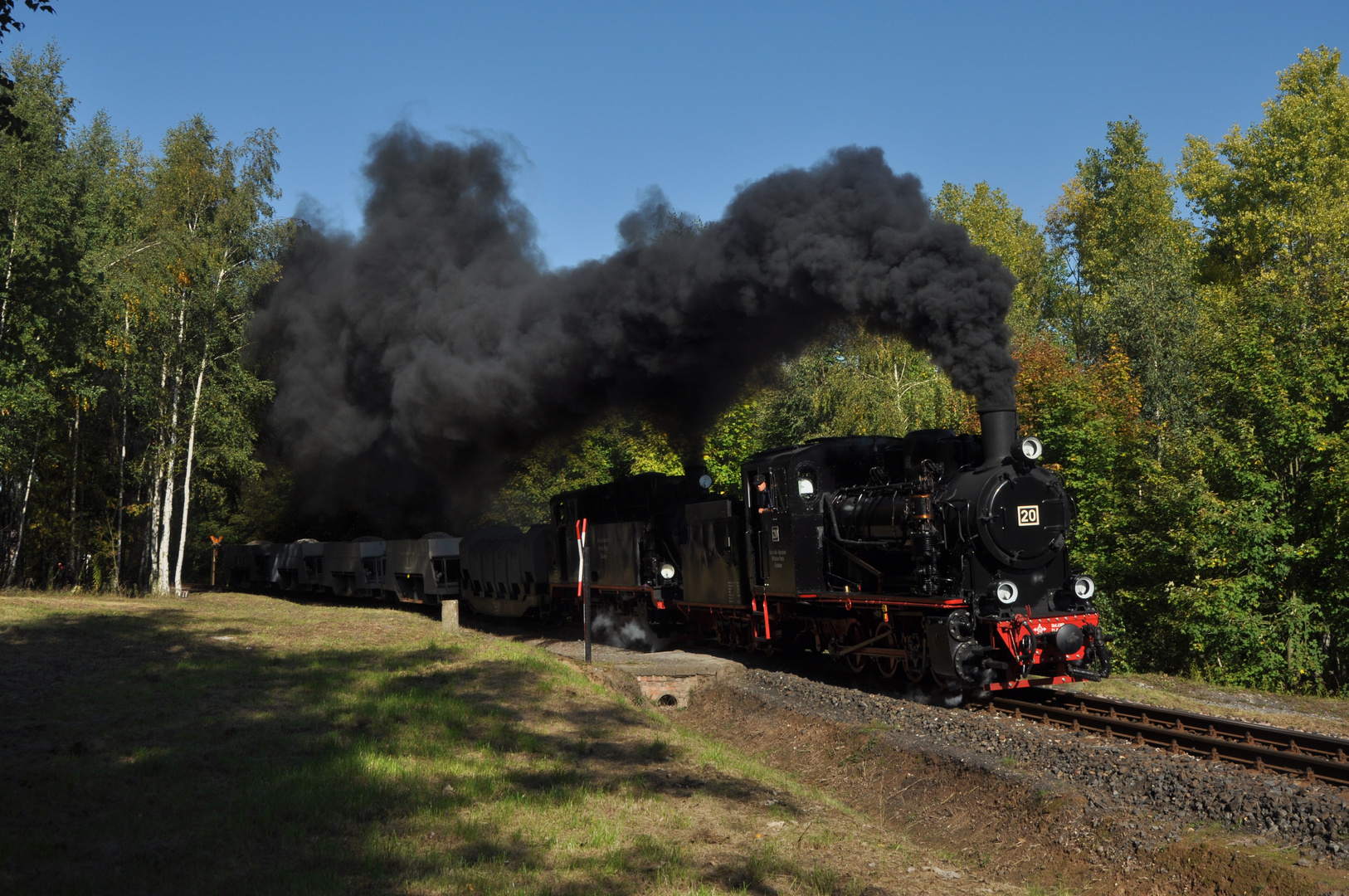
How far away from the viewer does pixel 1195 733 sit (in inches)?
350

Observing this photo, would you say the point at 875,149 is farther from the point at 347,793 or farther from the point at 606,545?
the point at 347,793

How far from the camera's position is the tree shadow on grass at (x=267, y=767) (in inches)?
208

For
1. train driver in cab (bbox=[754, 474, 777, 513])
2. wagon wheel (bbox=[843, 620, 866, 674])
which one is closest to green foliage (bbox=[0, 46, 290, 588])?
train driver in cab (bbox=[754, 474, 777, 513])

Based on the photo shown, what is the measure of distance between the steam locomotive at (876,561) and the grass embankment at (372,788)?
9.32 ft

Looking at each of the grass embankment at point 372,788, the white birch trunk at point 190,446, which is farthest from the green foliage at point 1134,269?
the white birch trunk at point 190,446

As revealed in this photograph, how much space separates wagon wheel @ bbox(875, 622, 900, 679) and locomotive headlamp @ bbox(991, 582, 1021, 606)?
1639 mm

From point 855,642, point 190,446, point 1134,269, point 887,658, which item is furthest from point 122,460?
point 1134,269

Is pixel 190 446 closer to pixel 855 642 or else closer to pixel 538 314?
pixel 538 314

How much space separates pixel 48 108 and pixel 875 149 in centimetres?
2067

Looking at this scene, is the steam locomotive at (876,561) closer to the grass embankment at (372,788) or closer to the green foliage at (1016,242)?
the grass embankment at (372,788)

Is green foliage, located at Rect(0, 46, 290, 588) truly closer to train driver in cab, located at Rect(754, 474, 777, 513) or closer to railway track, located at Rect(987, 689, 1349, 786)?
train driver in cab, located at Rect(754, 474, 777, 513)

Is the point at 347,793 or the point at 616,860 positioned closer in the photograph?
the point at 616,860

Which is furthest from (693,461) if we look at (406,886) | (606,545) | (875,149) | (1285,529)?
(406,886)

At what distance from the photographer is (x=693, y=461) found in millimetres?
18016
